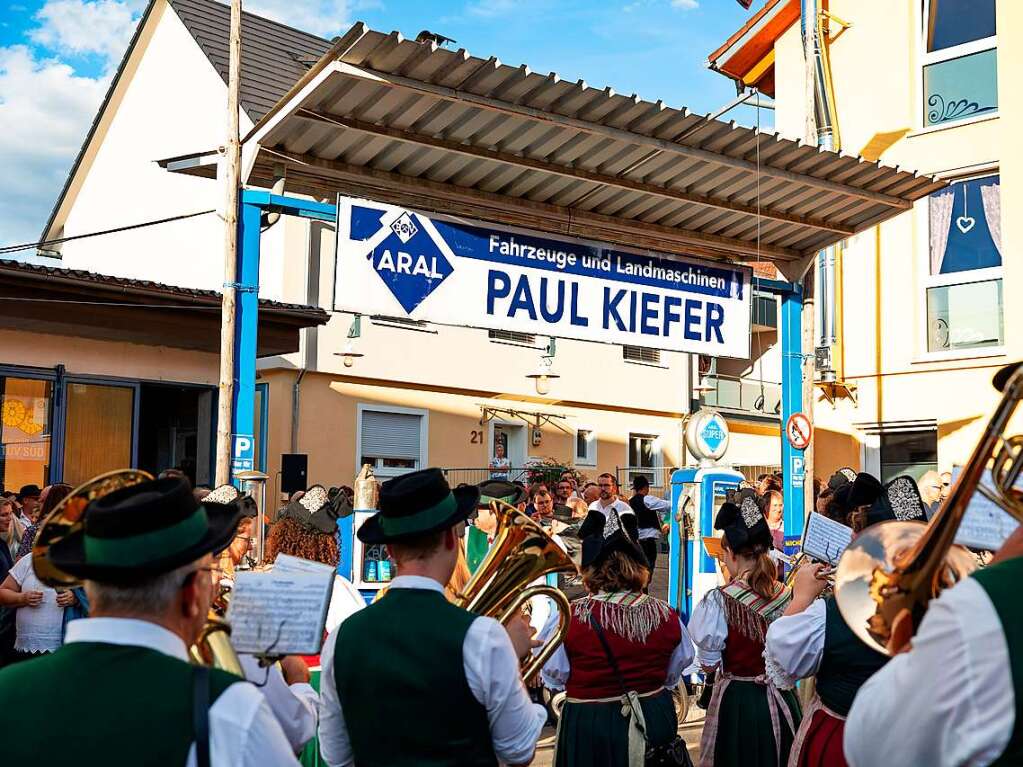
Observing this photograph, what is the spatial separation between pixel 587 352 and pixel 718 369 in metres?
6.77

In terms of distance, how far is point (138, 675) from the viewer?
210cm

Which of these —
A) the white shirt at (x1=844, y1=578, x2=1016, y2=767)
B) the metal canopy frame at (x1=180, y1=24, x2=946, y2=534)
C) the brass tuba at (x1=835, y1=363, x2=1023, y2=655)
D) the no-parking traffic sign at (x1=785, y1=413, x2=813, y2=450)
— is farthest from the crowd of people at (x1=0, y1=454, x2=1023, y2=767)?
the no-parking traffic sign at (x1=785, y1=413, x2=813, y2=450)

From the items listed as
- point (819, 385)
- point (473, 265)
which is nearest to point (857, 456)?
point (819, 385)

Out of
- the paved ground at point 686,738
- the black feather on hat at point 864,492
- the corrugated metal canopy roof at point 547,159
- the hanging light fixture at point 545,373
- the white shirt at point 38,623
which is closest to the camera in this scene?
the black feather on hat at point 864,492


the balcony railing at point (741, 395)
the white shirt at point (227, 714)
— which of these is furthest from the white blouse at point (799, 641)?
the balcony railing at point (741, 395)

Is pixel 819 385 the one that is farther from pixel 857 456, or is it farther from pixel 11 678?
pixel 11 678

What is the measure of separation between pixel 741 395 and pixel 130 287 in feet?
55.8

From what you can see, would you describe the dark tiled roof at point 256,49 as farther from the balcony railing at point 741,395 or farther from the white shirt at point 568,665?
the white shirt at point 568,665

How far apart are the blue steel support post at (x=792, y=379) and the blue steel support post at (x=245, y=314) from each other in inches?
201

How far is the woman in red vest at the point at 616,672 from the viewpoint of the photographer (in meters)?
4.61

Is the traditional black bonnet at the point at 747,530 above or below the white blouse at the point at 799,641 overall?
above

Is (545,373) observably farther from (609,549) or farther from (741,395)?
(609,549)

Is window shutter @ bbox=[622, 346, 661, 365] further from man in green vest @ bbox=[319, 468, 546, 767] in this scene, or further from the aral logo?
man in green vest @ bbox=[319, 468, 546, 767]

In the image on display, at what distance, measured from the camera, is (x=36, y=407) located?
48.3ft
